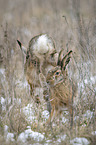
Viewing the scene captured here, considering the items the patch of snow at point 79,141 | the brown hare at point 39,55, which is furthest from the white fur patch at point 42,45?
the patch of snow at point 79,141

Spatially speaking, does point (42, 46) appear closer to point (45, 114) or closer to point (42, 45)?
point (42, 45)

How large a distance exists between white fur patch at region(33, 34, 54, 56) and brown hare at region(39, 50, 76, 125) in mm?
840

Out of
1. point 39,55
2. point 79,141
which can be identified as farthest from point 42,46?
point 79,141

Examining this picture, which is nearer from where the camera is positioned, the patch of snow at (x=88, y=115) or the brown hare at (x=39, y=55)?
the patch of snow at (x=88, y=115)

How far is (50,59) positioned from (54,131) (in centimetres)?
148

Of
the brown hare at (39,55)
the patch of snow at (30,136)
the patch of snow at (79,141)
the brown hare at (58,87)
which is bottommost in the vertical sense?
the patch of snow at (79,141)

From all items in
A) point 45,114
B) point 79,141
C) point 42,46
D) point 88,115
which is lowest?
point 79,141

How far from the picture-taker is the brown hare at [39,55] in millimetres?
3888

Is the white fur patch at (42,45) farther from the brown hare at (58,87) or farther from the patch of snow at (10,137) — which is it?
the patch of snow at (10,137)

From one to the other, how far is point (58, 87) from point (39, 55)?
0.94 metres

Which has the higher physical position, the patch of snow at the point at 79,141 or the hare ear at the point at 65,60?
the hare ear at the point at 65,60

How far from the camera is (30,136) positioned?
2846mm

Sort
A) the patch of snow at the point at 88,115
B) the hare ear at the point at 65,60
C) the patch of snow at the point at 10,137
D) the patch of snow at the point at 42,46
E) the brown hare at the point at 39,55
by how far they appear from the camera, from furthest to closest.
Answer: the patch of snow at the point at 42,46
the brown hare at the point at 39,55
the hare ear at the point at 65,60
the patch of snow at the point at 88,115
the patch of snow at the point at 10,137

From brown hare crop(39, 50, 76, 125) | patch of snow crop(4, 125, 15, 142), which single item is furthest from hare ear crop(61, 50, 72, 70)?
patch of snow crop(4, 125, 15, 142)
